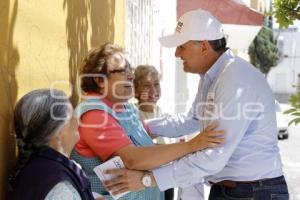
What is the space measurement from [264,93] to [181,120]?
98cm

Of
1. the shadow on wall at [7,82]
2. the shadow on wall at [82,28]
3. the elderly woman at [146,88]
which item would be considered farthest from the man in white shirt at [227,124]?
the elderly woman at [146,88]

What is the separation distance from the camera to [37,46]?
2.60 m

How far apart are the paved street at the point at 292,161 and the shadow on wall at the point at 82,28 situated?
5.09m

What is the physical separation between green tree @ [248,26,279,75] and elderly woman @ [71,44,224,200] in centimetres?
4000

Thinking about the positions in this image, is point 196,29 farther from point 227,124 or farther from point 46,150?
point 46,150

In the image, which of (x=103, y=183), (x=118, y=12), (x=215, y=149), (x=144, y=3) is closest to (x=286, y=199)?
(x=215, y=149)

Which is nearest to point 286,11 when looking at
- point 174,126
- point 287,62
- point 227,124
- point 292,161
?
point 174,126

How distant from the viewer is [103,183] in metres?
2.56

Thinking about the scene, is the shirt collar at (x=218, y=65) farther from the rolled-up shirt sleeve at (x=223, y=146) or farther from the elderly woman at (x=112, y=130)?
the elderly woman at (x=112, y=130)

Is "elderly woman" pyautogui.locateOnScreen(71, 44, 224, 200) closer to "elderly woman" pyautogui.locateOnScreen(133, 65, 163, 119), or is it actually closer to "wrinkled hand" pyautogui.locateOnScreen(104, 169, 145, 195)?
"wrinkled hand" pyautogui.locateOnScreen(104, 169, 145, 195)

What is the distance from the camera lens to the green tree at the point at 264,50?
42.3 m

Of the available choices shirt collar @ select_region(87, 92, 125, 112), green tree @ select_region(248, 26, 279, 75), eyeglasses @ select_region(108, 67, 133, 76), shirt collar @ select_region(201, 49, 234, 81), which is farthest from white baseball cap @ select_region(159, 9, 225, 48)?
green tree @ select_region(248, 26, 279, 75)

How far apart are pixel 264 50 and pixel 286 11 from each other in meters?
40.2

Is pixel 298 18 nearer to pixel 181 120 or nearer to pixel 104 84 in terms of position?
pixel 181 120
